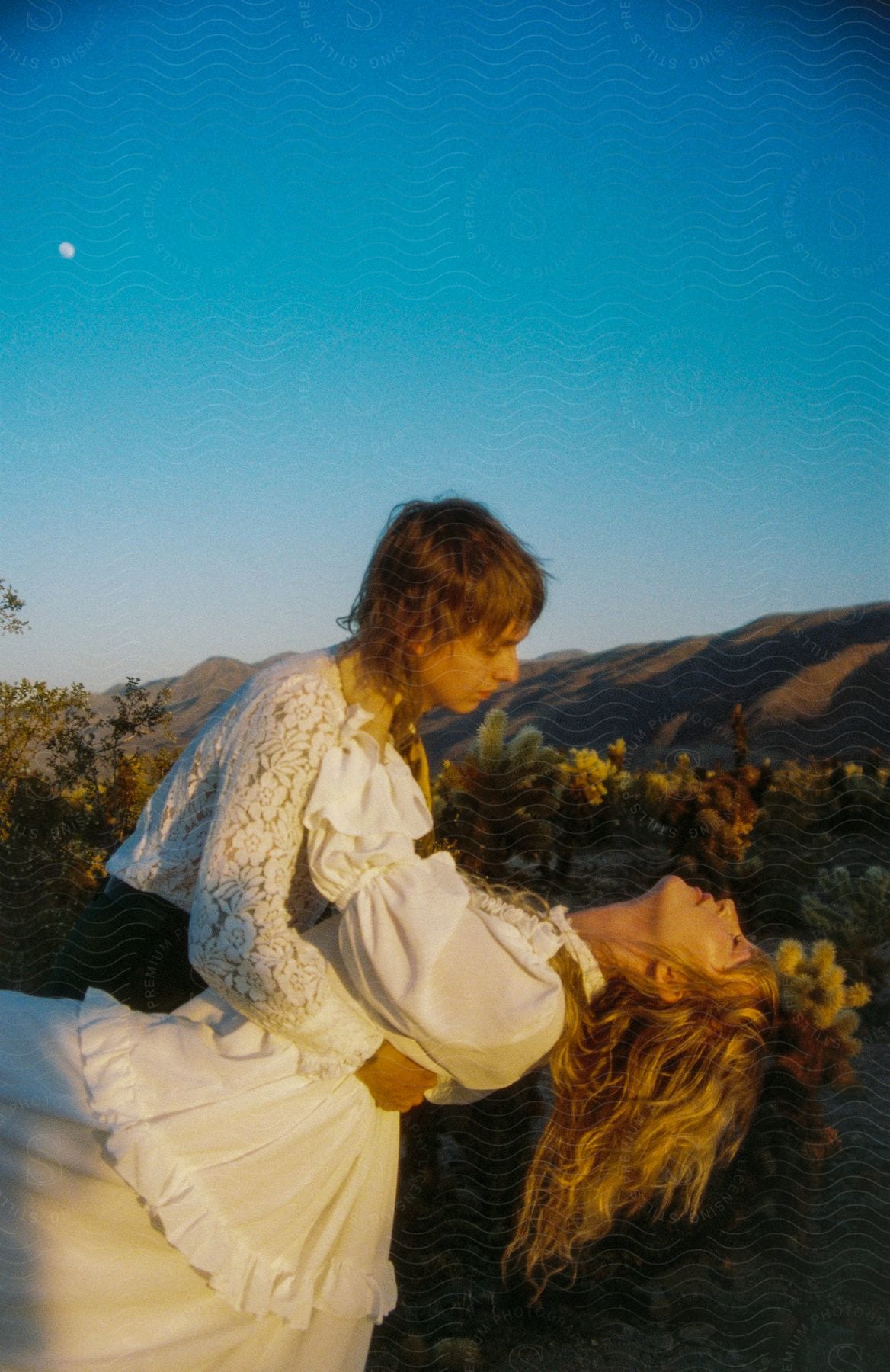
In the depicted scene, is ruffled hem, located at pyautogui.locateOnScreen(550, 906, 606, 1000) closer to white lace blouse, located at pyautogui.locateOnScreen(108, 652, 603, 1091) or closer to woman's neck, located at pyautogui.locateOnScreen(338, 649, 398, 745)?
white lace blouse, located at pyautogui.locateOnScreen(108, 652, 603, 1091)

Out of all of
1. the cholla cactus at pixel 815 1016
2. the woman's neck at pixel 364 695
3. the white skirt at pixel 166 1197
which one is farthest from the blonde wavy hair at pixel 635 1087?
the woman's neck at pixel 364 695

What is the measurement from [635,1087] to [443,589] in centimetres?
97

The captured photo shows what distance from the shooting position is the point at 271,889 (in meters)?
1.55

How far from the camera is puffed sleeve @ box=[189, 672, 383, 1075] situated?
1.54 meters

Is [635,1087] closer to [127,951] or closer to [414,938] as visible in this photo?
[414,938]

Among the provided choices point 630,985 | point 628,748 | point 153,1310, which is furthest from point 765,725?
point 153,1310

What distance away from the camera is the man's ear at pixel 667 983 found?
6.34 feet

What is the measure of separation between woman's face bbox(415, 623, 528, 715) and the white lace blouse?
5.3 inches

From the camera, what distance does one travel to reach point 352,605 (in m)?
1.89

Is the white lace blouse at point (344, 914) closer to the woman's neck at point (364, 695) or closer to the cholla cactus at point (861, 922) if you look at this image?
the woman's neck at point (364, 695)

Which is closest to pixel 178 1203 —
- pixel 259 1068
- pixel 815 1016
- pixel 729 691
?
pixel 259 1068

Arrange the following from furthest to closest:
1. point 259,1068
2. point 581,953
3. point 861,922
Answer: point 861,922 < point 581,953 < point 259,1068

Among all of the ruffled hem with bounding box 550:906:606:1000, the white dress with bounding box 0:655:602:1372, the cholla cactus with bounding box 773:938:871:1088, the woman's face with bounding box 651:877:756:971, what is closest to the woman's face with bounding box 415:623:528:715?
the white dress with bounding box 0:655:602:1372

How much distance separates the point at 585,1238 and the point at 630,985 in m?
0.55
